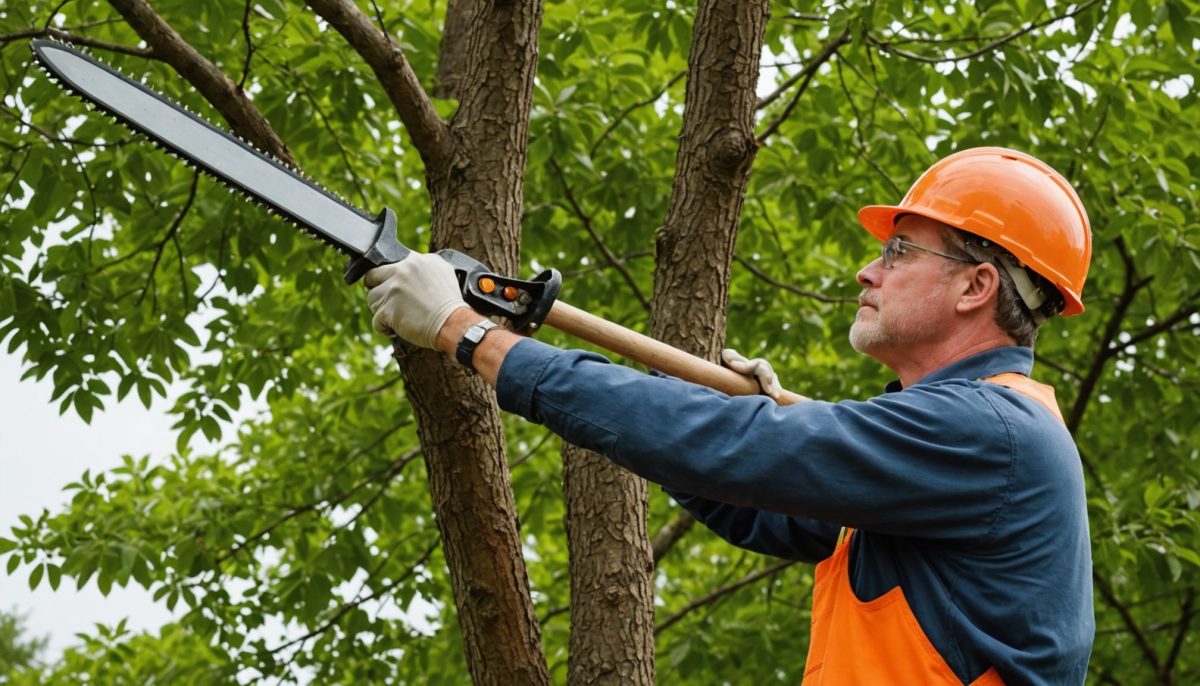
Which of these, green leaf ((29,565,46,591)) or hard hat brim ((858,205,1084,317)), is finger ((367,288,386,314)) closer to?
hard hat brim ((858,205,1084,317))

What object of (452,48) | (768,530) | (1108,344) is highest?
(452,48)

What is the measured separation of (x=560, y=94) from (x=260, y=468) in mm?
3269

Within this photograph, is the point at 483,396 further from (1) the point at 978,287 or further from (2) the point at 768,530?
(1) the point at 978,287

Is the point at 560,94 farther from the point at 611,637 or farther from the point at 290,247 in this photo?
the point at 611,637

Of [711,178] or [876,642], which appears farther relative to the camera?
[711,178]

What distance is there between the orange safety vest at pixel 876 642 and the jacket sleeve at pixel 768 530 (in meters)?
0.24

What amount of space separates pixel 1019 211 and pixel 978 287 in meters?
0.17

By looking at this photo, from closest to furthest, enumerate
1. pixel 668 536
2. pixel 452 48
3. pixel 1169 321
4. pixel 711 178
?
pixel 711 178, pixel 668 536, pixel 452 48, pixel 1169 321

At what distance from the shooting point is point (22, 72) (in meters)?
5.04

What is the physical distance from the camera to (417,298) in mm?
2465

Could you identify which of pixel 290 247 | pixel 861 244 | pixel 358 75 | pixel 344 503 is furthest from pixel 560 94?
pixel 344 503

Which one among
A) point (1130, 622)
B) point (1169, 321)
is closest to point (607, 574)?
point (1169, 321)

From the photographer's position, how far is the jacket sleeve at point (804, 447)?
2203 millimetres

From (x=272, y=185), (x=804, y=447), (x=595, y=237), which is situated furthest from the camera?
(x=595, y=237)
